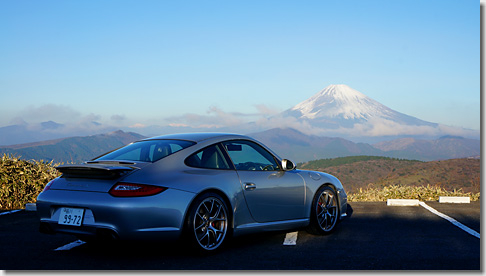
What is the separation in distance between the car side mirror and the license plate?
2.64 metres

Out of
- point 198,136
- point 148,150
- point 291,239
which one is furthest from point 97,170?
point 291,239

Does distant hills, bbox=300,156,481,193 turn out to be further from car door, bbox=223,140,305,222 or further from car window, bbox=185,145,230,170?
car window, bbox=185,145,230,170

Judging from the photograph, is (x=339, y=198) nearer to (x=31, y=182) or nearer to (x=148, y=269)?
(x=148, y=269)

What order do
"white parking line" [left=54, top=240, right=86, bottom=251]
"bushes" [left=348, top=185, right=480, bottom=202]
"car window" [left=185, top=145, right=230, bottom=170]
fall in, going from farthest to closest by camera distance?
1. "bushes" [left=348, top=185, right=480, bottom=202]
2. "white parking line" [left=54, top=240, right=86, bottom=251]
3. "car window" [left=185, top=145, right=230, bottom=170]

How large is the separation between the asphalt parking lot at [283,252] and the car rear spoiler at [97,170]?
2.54ft

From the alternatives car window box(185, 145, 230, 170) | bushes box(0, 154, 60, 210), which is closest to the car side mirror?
car window box(185, 145, 230, 170)

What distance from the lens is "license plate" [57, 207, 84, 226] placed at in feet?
19.5

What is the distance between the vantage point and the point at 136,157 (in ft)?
21.6

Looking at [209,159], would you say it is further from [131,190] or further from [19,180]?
[19,180]

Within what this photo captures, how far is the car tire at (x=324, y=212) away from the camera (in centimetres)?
766

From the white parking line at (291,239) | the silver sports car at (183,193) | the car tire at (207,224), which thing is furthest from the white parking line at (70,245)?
the white parking line at (291,239)

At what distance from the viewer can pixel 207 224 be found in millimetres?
6258

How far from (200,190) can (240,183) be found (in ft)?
2.36

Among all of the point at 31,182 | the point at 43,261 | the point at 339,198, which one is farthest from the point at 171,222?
the point at 31,182
